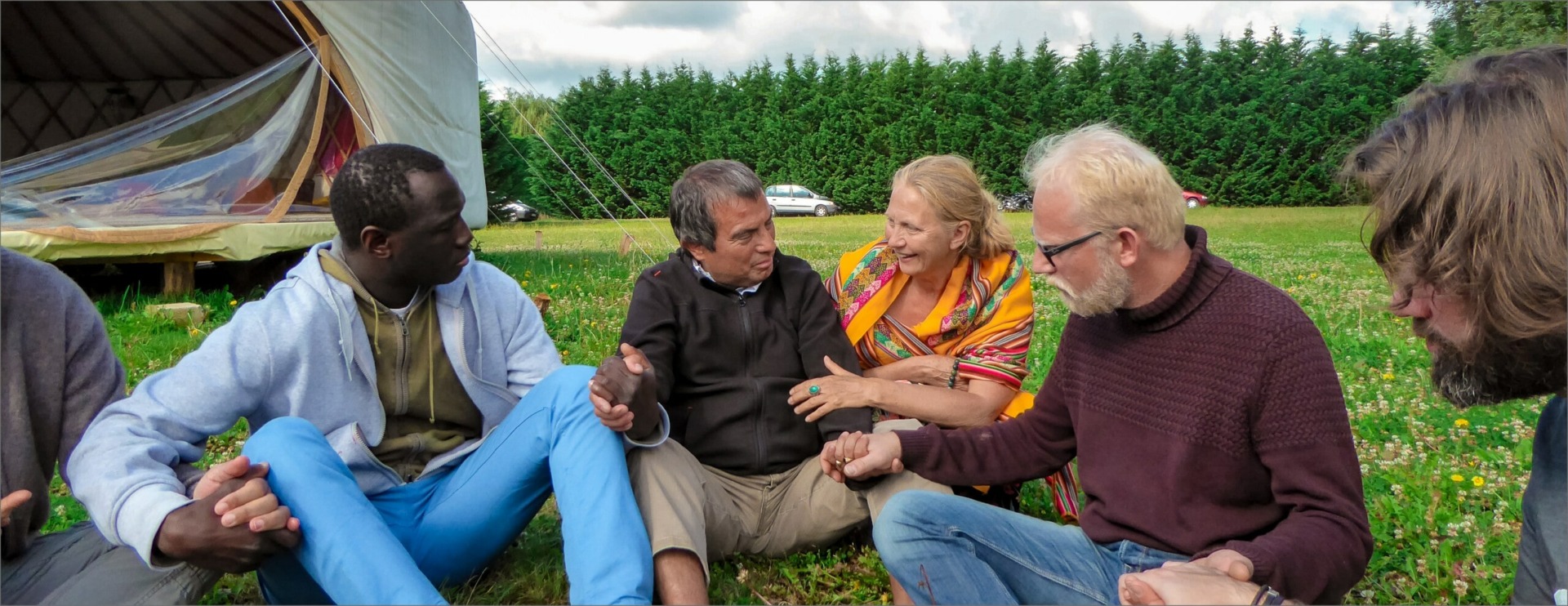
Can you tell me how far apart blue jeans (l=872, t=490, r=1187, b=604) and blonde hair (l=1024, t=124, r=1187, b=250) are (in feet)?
2.21

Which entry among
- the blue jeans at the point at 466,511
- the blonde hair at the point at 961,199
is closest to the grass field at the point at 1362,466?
the blue jeans at the point at 466,511

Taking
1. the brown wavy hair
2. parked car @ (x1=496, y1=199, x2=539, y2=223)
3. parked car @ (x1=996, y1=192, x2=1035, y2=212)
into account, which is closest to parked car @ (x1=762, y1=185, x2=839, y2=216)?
parked car @ (x1=996, y1=192, x2=1035, y2=212)

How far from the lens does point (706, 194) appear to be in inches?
120

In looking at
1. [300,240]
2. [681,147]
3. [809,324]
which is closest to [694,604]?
[809,324]

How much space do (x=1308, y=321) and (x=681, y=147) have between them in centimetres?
2110

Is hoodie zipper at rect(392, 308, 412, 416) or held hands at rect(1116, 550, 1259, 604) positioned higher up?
hoodie zipper at rect(392, 308, 412, 416)

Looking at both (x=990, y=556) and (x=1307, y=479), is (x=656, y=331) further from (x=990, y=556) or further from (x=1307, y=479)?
(x=1307, y=479)

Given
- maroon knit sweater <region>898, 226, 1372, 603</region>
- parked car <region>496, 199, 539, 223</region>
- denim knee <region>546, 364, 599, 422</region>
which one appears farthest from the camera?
parked car <region>496, 199, 539, 223</region>

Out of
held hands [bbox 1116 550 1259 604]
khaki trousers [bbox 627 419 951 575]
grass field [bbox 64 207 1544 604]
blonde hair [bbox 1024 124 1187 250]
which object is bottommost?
grass field [bbox 64 207 1544 604]

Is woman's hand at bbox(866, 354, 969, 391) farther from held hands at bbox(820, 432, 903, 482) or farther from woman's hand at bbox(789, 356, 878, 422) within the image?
held hands at bbox(820, 432, 903, 482)

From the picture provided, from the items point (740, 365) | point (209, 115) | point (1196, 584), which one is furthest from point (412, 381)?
point (209, 115)

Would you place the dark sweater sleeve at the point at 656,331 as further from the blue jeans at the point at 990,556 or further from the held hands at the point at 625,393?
the blue jeans at the point at 990,556

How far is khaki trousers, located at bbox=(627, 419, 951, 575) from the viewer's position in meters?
2.69

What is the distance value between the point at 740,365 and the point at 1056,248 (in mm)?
1129
